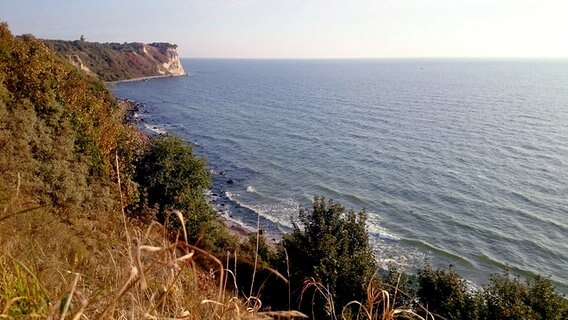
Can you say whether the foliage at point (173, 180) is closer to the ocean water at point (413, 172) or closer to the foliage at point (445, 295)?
the ocean water at point (413, 172)

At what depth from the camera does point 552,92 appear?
12938 cm

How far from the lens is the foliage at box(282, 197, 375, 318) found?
2047cm

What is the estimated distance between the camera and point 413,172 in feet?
164

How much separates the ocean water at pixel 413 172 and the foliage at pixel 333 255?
31.3 ft

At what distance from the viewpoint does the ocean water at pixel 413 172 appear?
35438 mm

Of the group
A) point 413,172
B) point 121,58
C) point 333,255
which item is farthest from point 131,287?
point 121,58

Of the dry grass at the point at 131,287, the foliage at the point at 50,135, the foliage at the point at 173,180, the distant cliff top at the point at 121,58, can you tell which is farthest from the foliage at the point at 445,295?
the distant cliff top at the point at 121,58

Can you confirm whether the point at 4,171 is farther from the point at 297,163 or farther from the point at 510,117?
the point at 510,117

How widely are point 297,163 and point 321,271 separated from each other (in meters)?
33.8

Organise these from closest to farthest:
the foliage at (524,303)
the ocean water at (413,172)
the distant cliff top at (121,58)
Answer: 1. the foliage at (524,303)
2. the ocean water at (413,172)
3. the distant cliff top at (121,58)

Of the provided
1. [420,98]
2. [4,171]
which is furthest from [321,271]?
[420,98]

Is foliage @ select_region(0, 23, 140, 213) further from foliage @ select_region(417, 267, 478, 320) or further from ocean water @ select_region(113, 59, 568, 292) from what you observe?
ocean water @ select_region(113, 59, 568, 292)

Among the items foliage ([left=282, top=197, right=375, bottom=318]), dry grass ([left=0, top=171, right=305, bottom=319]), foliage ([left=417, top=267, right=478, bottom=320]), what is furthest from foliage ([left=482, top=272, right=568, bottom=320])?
dry grass ([left=0, top=171, right=305, bottom=319])

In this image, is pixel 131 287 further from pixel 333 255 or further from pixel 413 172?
pixel 413 172
